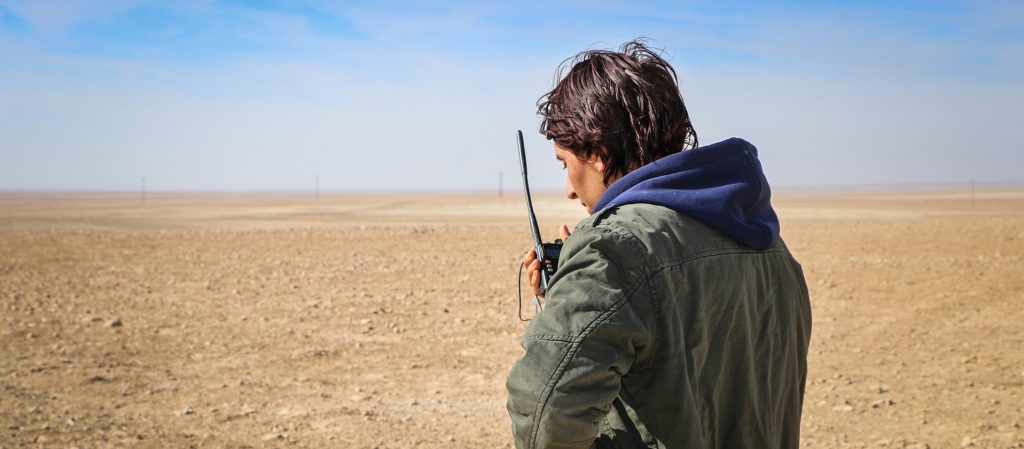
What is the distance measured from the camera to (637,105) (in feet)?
5.23

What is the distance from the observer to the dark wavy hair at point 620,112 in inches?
62.7

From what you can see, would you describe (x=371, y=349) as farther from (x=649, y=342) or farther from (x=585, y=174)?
(x=649, y=342)

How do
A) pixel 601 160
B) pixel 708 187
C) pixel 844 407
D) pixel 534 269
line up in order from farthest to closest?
1. pixel 844 407
2. pixel 534 269
3. pixel 601 160
4. pixel 708 187

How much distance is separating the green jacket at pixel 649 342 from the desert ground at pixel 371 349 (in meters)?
3.80

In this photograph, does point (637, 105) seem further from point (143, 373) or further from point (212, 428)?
point (143, 373)

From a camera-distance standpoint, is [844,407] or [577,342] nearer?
[577,342]

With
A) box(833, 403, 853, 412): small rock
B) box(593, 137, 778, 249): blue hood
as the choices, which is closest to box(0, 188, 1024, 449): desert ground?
box(833, 403, 853, 412): small rock

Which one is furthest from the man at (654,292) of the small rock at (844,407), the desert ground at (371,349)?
the small rock at (844,407)

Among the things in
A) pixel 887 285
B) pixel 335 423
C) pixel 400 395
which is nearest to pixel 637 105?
pixel 335 423

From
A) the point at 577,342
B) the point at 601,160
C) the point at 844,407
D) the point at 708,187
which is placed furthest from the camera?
the point at 844,407

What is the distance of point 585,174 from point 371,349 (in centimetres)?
684

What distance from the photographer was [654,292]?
1416mm

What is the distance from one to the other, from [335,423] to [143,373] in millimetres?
2468

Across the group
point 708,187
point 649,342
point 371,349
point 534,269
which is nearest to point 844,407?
point 371,349
